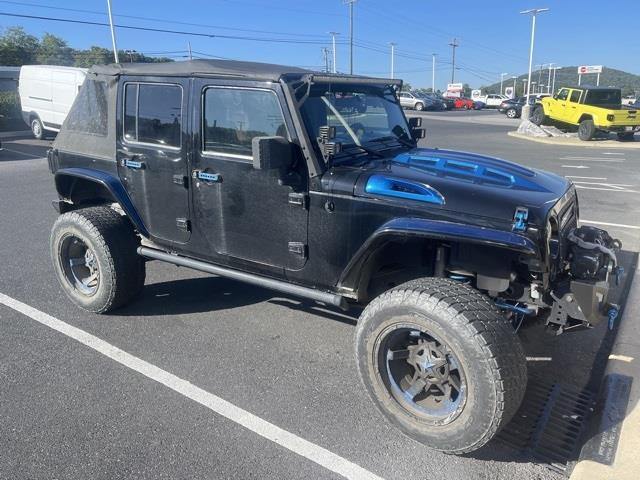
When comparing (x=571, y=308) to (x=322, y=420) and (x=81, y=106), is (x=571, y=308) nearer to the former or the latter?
(x=322, y=420)

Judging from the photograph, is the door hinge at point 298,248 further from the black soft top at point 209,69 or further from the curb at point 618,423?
the curb at point 618,423

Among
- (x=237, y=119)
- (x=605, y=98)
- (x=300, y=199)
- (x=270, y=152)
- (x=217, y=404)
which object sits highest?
(x=605, y=98)

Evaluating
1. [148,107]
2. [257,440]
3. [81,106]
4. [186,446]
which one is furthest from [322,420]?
[81,106]

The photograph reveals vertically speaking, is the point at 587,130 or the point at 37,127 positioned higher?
the point at 37,127

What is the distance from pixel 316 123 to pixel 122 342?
2.15 meters

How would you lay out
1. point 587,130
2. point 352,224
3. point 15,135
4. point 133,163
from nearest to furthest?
point 352,224 → point 133,163 → point 587,130 → point 15,135

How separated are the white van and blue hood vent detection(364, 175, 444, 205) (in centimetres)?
1557

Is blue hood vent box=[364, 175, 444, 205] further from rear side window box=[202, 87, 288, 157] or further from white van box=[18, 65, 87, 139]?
white van box=[18, 65, 87, 139]

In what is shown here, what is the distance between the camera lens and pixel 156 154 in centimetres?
398

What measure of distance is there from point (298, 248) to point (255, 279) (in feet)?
1.45

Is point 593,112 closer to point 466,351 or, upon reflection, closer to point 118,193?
point 118,193

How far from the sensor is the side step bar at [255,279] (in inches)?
132

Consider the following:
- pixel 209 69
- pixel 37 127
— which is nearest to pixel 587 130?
pixel 37 127

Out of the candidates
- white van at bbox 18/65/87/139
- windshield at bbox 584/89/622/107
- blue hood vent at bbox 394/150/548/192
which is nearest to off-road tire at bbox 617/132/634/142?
windshield at bbox 584/89/622/107
